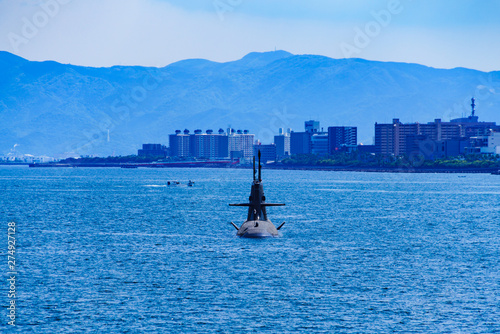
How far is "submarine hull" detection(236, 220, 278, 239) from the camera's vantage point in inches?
3912

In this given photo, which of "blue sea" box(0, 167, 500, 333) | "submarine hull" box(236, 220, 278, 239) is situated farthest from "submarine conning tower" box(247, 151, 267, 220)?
"blue sea" box(0, 167, 500, 333)

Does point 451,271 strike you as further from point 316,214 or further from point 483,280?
point 316,214

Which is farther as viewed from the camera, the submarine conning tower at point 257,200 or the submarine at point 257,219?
the submarine at point 257,219

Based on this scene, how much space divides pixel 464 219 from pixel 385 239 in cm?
3925

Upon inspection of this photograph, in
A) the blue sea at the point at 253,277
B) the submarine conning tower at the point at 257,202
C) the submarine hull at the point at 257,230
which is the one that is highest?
the submarine conning tower at the point at 257,202

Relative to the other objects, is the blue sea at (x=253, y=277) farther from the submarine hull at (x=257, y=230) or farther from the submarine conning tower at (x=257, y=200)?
the submarine conning tower at (x=257, y=200)

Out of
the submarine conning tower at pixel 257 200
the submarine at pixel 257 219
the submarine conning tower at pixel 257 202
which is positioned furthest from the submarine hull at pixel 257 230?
the submarine conning tower at pixel 257 200

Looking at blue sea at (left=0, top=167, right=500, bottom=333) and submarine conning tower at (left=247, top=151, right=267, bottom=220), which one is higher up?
submarine conning tower at (left=247, top=151, right=267, bottom=220)

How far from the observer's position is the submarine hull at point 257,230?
99.4 metres

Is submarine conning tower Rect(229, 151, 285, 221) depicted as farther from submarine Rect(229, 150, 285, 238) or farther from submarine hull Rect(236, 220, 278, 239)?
submarine hull Rect(236, 220, 278, 239)

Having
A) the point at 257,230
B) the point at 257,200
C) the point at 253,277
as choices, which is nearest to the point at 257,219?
the point at 257,230

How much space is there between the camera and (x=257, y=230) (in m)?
99.2

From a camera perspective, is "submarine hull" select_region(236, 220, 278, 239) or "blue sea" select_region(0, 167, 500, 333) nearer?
"blue sea" select_region(0, 167, 500, 333)

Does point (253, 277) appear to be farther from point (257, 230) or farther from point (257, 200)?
point (257, 230)
